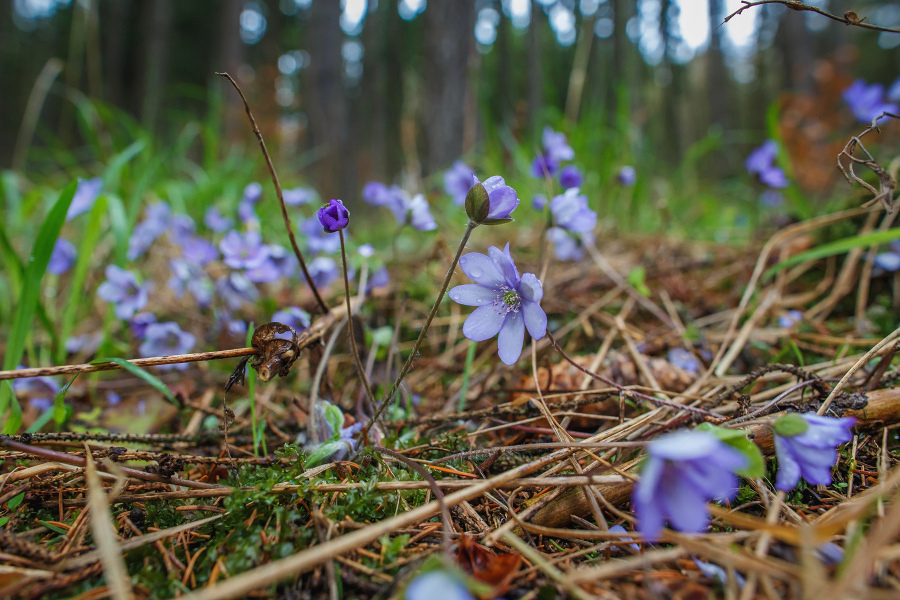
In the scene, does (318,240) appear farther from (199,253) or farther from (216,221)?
(216,221)

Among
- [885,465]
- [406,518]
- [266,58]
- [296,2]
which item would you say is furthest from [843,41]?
[296,2]

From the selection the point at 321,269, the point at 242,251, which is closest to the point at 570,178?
the point at 321,269

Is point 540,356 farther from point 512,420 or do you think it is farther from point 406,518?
point 406,518

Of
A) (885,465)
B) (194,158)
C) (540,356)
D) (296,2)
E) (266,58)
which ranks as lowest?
(885,465)

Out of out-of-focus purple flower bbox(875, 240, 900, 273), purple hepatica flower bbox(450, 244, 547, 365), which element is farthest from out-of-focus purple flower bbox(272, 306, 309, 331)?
out-of-focus purple flower bbox(875, 240, 900, 273)

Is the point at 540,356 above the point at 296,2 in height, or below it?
below

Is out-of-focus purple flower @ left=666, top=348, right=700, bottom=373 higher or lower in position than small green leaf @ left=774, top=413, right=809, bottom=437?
higher

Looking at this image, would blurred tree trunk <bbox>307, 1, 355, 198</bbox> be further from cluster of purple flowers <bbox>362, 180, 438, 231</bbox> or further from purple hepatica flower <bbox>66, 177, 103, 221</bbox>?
cluster of purple flowers <bbox>362, 180, 438, 231</bbox>
